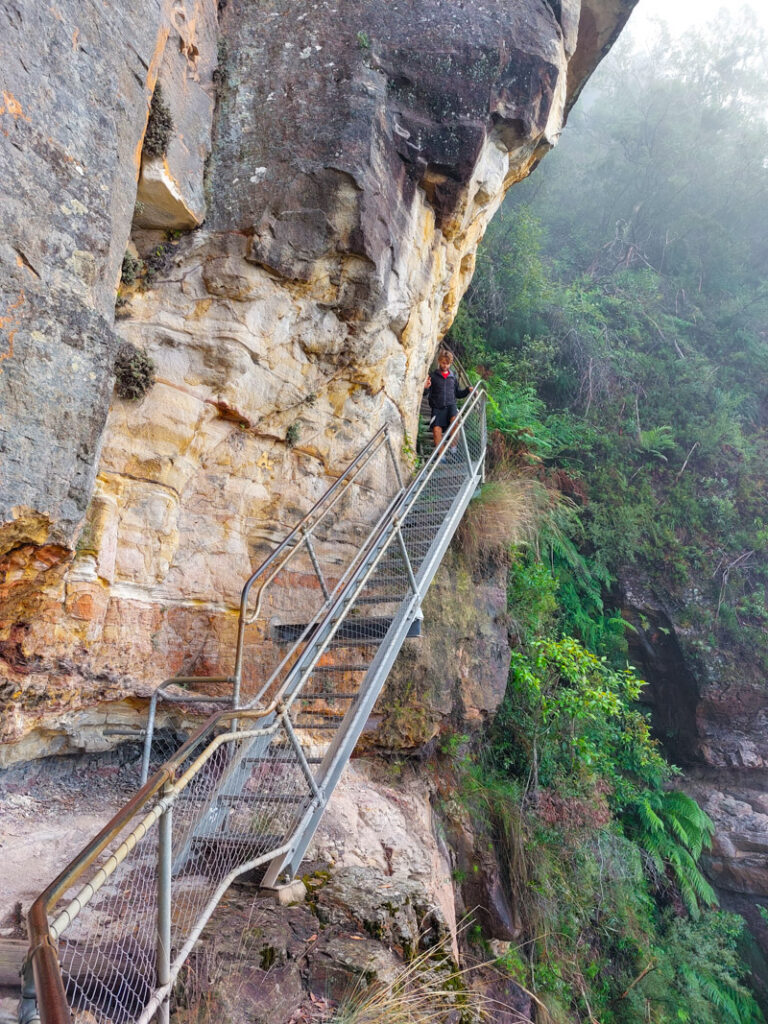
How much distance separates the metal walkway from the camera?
2137 millimetres

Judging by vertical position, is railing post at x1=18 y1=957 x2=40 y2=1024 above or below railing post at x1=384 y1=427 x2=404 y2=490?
below

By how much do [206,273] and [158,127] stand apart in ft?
3.58

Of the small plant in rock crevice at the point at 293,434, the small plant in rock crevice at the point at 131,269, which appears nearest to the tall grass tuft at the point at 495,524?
the small plant in rock crevice at the point at 293,434

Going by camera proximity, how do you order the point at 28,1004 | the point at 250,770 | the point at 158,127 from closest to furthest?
the point at 28,1004 < the point at 250,770 < the point at 158,127

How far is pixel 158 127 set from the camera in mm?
5105

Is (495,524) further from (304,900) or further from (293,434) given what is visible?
(304,900)

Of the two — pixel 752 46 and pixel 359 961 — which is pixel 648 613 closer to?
pixel 359 961

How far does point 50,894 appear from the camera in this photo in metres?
1.64

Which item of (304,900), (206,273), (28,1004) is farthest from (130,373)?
(28,1004)

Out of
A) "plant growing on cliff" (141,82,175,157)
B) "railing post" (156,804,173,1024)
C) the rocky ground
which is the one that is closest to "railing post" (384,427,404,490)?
the rocky ground

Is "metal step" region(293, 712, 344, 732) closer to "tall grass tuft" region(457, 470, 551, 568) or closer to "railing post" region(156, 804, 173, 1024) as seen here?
"railing post" region(156, 804, 173, 1024)

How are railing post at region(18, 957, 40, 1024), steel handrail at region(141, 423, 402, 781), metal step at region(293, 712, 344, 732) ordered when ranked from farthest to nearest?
metal step at region(293, 712, 344, 732) → steel handrail at region(141, 423, 402, 781) → railing post at region(18, 957, 40, 1024)

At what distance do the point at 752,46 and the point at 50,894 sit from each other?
26.6m

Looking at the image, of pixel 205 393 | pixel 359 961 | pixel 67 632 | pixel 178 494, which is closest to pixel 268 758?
pixel 359 961
